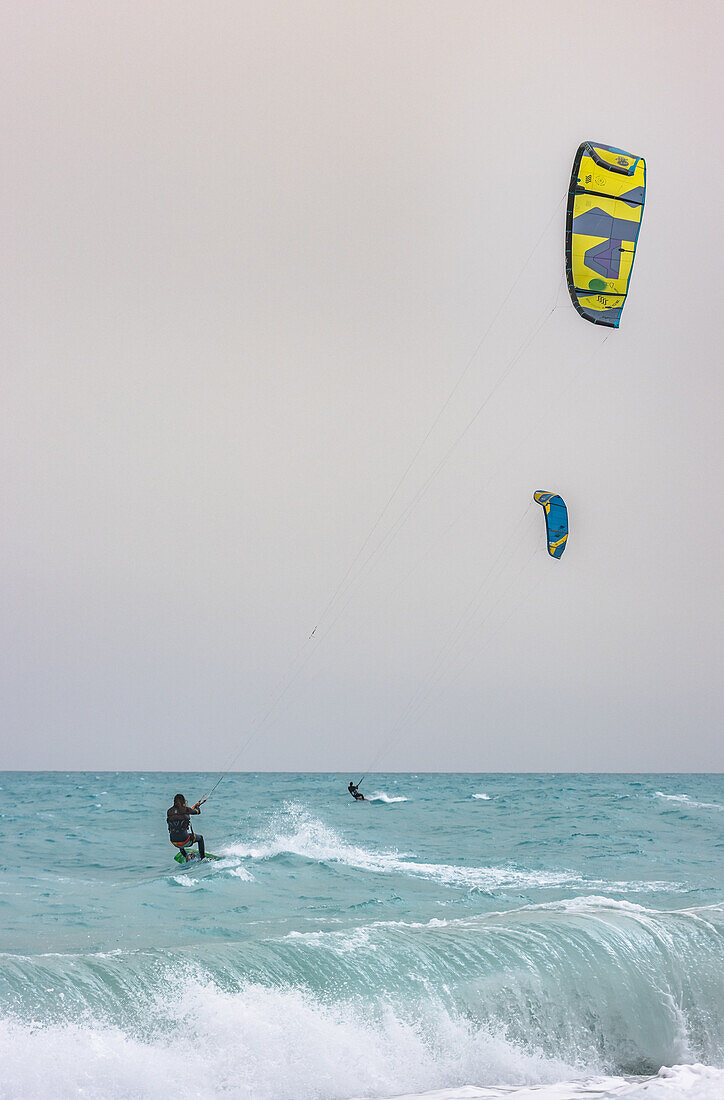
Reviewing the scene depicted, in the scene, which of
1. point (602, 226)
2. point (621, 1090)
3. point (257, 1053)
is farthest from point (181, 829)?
point (602, 226)

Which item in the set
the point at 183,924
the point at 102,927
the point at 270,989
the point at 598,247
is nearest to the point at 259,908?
the point at 183,924

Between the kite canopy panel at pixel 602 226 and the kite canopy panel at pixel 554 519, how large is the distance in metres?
5.90

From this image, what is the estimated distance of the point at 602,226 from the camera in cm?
1048

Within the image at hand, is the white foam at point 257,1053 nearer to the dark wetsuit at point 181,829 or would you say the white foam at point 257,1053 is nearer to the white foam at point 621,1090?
the white foam at point 621,1090

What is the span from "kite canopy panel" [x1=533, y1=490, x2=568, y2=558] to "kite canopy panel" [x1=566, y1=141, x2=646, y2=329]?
5904 millimetres

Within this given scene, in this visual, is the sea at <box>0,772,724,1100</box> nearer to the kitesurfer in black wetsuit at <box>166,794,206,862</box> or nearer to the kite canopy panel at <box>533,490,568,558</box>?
the kitesurfer in black wetsuit at <box>166,794,206,862</box>

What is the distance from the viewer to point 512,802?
95.4ft

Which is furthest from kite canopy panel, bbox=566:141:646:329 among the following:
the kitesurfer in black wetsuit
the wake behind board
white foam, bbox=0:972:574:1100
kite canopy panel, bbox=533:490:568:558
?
the wake behind board

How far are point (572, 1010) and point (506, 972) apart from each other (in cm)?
52

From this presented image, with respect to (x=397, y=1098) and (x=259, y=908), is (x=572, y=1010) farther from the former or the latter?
(x=259, y=908)

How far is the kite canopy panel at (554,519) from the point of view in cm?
1659

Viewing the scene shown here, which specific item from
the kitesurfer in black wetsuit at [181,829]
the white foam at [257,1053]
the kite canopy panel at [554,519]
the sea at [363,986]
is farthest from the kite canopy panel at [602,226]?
the kitesurfer in black wetsuit at [181,829]

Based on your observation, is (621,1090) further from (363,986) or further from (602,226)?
(602,226)

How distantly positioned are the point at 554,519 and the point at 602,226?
711 centimetres
